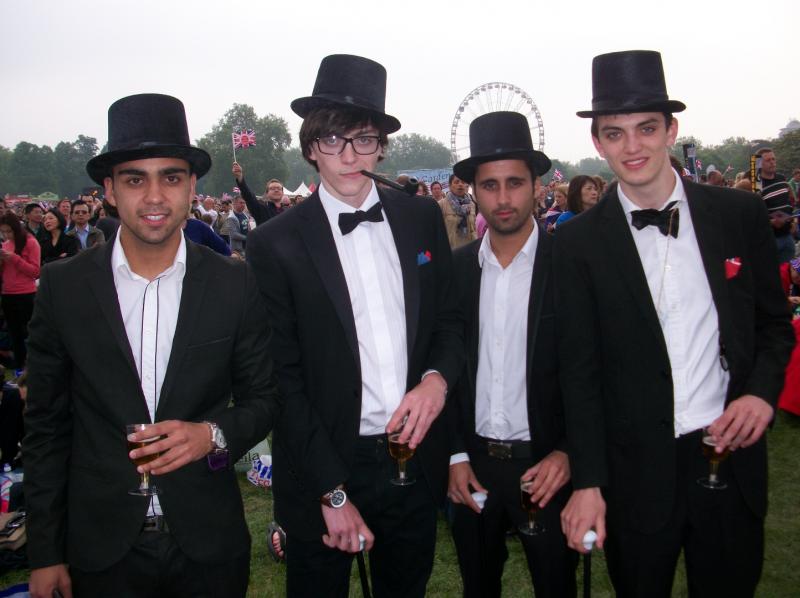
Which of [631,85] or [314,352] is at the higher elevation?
[631,85]

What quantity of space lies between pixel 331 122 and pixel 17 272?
7.94 meters

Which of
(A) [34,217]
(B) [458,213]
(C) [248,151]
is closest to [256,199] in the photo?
(B) [458,213]

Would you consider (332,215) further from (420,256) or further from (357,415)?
(357,415)

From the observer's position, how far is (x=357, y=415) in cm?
243

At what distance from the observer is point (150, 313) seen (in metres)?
2.13

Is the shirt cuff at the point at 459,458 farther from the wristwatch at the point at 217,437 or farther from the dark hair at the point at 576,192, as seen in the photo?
the dark hair at the point at 576,192

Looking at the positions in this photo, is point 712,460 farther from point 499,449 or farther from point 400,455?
point 400,455

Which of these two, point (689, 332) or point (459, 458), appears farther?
point (459, 458)

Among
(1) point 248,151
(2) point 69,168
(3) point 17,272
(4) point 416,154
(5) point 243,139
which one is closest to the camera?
(3) point 17,272

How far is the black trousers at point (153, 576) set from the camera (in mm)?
2035

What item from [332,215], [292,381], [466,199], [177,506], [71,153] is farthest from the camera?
[71,153]

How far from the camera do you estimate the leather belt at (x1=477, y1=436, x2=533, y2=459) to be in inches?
108

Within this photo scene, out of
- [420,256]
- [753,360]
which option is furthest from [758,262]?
[420,256]

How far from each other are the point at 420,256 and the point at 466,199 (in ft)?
23.9
